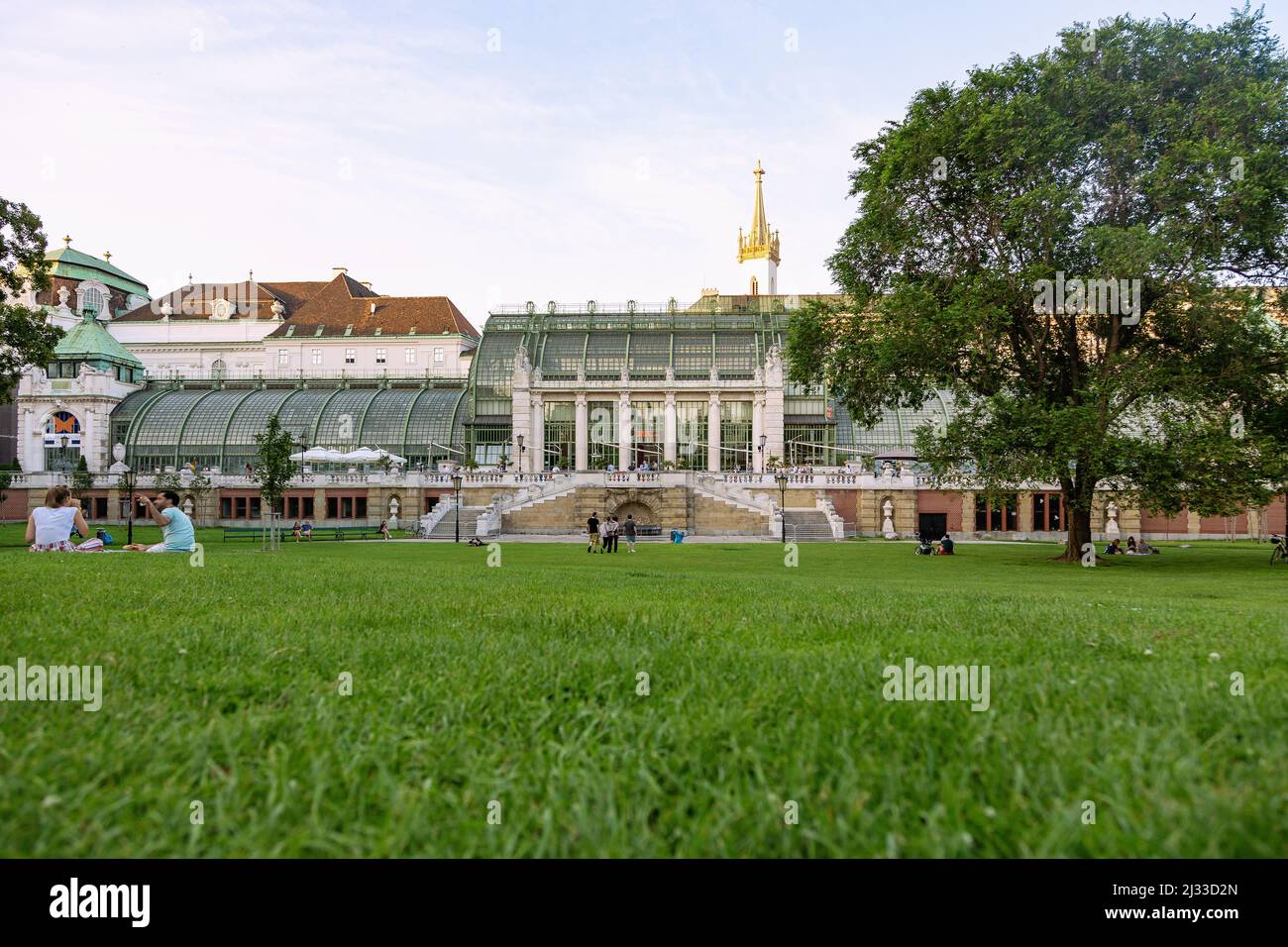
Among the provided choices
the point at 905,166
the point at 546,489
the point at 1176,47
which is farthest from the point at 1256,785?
the point at 546,489

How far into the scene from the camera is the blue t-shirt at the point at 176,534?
66.8 feet

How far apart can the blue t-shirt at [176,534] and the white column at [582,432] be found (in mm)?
49073

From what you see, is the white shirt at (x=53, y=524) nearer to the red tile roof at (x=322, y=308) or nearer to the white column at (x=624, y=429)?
the white column at (x=624, y=429)

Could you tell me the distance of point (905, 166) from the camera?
2939 cm

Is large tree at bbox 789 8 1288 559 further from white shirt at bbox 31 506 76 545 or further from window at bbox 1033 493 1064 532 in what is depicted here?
window at bbox 1033 493 1064 532

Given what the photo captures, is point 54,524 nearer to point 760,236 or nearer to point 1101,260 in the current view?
point 1101,260

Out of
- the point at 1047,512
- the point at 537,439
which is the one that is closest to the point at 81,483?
the point at 537,439

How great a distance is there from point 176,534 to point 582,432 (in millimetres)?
49978

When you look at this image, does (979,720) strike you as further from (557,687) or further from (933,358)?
(933,358)

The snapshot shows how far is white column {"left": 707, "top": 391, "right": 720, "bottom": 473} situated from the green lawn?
199 ft

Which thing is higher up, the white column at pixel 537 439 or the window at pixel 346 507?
the white column at pixel 537 439

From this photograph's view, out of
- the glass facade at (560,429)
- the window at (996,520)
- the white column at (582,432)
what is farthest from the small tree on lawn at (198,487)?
the window at (996,520)
